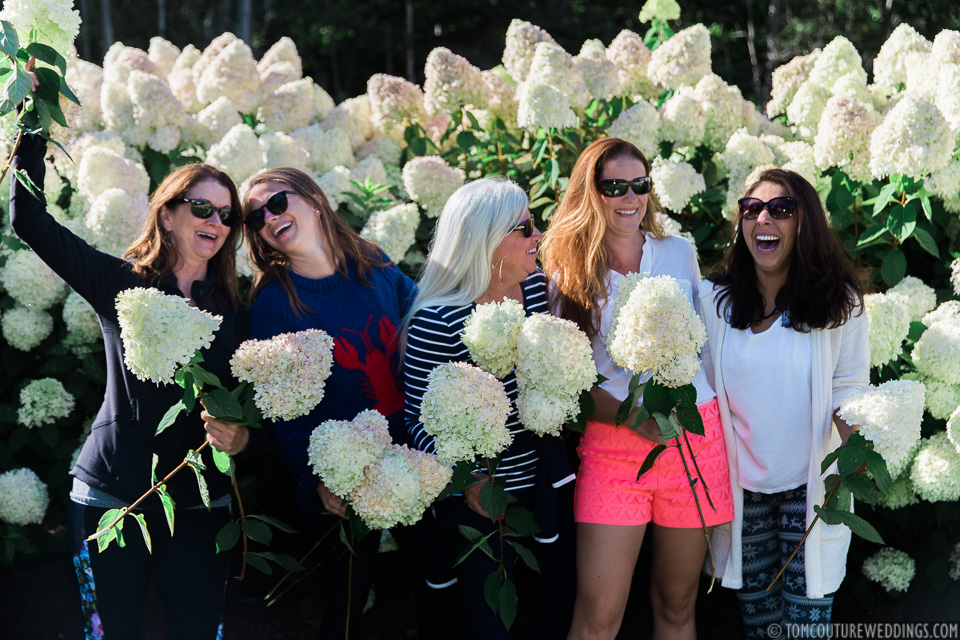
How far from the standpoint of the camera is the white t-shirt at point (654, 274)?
2.78 m

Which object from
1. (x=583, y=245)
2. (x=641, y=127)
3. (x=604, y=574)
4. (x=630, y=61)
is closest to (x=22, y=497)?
(x=604, y=574)

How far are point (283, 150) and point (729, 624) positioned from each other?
10.3 feet

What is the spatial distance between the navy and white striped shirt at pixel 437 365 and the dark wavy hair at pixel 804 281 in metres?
0.83

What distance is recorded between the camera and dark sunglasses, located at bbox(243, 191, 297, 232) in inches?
114

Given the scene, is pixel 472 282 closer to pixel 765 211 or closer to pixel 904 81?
pixel 765 211

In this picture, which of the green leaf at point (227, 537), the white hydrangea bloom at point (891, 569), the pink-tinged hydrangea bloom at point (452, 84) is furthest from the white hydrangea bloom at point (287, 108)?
the white hydrangea bloom at point (891, 569)

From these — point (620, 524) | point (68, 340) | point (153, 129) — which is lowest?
point (620, 524)

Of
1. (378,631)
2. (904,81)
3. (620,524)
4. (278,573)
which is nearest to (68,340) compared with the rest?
(278,573)

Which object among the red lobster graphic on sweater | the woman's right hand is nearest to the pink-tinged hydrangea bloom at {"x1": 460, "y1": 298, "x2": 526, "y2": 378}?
the red lobster graphic on sweater

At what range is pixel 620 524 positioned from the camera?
2.72 m

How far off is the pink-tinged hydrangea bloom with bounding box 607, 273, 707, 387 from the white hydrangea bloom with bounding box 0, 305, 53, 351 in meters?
2.64

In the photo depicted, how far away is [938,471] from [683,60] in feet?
7.63

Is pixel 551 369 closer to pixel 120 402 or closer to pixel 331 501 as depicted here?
pixel 331 501

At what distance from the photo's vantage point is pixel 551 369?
2.31 metres
